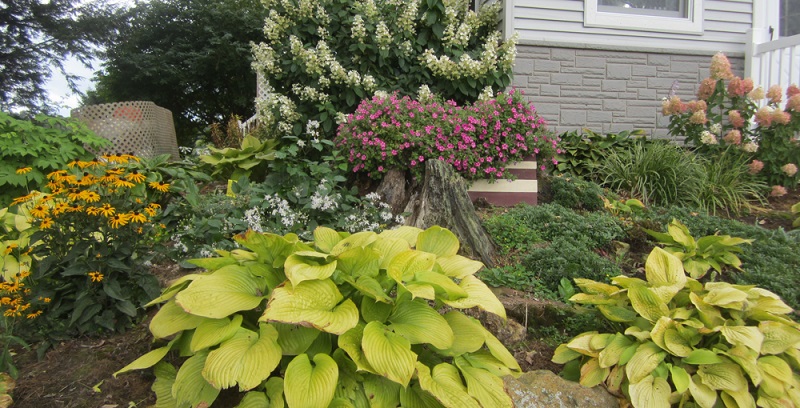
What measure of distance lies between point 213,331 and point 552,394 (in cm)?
125

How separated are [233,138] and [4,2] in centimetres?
730

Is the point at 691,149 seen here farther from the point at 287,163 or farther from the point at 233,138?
the point at 233,138

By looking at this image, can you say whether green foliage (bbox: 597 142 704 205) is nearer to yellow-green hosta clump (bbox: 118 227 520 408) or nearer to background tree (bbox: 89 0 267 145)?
yellow-green hosta clump (bbox: 118 227 520 408)

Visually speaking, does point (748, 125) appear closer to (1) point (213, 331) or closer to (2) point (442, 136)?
(2) point (442, 136)

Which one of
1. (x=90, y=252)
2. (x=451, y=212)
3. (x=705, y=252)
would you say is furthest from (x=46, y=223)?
(x=705, y=252)

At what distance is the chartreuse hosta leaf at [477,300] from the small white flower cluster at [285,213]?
1.41m

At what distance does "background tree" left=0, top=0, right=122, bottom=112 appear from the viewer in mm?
10688

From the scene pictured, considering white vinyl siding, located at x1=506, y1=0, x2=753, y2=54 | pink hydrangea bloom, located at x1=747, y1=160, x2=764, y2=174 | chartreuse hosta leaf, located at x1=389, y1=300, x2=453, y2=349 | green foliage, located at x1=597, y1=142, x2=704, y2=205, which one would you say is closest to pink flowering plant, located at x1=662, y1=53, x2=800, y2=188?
pink hydrangea bloom, located at x1=747, y1=160, x2=764, y2=174

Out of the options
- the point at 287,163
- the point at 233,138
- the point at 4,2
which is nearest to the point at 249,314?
the point at 287,163

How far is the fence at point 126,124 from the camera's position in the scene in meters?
5.24

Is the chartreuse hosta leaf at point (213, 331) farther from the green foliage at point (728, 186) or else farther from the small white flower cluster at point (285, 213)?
the green foliage at point (728, 186)

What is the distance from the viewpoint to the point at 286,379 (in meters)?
1.50

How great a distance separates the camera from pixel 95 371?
2059 mm

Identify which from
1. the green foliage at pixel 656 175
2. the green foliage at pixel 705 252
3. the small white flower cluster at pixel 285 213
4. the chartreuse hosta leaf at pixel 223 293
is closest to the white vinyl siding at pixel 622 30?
the green foliage at pixel 656 175
